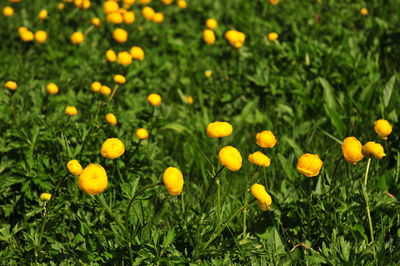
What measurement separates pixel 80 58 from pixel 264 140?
1.99 metres

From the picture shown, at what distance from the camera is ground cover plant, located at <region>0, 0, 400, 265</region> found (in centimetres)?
198

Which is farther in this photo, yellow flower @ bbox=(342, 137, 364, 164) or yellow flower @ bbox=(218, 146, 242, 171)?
yellow flower @ bbox=(342, 137, 364, 164)

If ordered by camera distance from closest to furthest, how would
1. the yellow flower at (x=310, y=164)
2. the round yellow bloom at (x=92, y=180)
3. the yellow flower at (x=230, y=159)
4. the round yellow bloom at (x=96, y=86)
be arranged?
the round yellow bloom at (x=92, y=180), the yellow flower at (x=230, y=159), the yellow flower at (x=310, y=164), the round yellow bloom at (x=96, y=86)

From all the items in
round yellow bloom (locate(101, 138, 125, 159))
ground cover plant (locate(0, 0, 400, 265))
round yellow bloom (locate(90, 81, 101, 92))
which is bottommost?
ground cover plant (locate(0, 0, 400, 265))

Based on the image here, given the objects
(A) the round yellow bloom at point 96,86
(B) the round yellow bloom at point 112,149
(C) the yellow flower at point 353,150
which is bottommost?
(A) the round yellow bloom at point 96,86

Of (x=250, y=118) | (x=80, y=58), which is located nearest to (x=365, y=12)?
(x=250, y=118)

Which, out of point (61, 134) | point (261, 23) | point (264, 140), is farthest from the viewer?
point (261, 23)

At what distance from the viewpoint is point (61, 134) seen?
97.6 inches

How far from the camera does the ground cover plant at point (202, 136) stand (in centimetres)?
198

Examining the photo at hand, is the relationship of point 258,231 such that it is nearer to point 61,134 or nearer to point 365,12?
point 61,134

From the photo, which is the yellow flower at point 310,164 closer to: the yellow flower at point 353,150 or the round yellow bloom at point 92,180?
the yellow flower at point 353,150

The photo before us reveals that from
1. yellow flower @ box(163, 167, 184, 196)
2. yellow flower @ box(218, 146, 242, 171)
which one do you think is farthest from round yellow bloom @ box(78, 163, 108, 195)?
yellow flower @ box(218, 146, 242, 171)

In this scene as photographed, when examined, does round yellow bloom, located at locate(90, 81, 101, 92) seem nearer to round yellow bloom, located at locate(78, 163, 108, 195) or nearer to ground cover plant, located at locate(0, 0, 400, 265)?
ground cover plant, located at locate(0, 0, 400, 265)

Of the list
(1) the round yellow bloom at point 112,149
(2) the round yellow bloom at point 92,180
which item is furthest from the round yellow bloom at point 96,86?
(2) the round yellow bloom at point 92,180
